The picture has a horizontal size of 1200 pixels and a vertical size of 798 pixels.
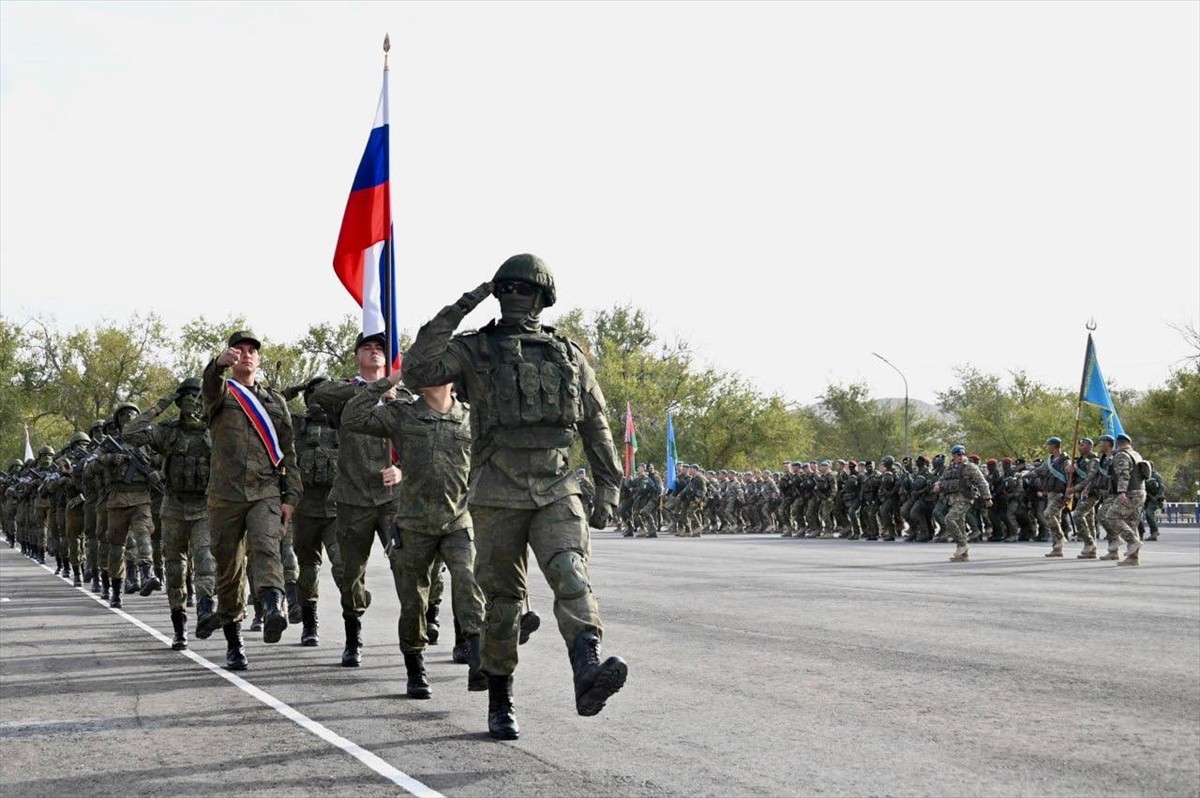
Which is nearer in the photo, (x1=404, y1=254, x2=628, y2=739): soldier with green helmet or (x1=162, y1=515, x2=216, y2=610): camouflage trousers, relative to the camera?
(x1=404, y1=254, x2=628, y2=739): soldier with green helmet

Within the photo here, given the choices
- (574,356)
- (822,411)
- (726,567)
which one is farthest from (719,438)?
(574,356)

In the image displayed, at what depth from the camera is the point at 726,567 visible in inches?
893

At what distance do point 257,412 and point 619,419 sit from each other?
75.3 meters

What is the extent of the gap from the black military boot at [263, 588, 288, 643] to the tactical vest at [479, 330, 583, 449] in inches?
130

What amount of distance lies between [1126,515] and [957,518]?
353 centimetres

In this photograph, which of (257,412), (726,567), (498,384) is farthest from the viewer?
(726,567)

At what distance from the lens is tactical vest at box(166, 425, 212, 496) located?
11258mm

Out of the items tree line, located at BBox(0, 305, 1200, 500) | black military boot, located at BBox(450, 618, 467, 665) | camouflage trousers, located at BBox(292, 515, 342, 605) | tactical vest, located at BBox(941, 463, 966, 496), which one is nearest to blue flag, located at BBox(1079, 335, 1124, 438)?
tactical vest, located at BBox(941, 463, 966, 496)

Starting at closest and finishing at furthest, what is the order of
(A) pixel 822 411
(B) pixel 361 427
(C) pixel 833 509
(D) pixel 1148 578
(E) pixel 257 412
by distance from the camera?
(B) pixel 361 427
(E) pixel 257 412
(D) pixel 1148 578
(C) pixel 833 509
(A) pixel 822 411

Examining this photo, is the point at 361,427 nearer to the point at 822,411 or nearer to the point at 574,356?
the point at 574,356

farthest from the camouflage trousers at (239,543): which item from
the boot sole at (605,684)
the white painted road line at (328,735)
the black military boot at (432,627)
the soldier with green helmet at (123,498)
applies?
the soldier with green helmet at (123,498)

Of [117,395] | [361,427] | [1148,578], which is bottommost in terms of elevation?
[1148,578]

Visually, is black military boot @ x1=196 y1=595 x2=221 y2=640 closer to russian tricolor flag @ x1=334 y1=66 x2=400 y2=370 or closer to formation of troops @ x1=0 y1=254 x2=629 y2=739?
formation of troops @ x1=0 y1=254 x2=629 y2=739

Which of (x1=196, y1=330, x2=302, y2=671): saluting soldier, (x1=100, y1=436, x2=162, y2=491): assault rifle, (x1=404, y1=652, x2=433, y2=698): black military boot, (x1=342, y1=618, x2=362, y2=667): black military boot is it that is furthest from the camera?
(x1=100, y1=436, x2=162, y2=491): assault rifle
